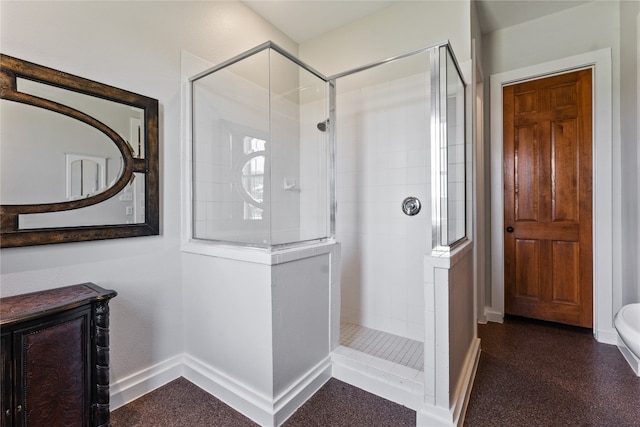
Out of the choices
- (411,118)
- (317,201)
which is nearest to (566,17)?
(411,118)

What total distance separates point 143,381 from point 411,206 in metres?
2.10

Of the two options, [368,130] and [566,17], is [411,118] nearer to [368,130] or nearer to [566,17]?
[368,130]

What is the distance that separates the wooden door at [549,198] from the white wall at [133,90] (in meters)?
2.58

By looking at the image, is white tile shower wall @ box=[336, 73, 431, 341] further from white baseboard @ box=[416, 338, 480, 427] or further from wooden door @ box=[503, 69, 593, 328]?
wooden door @ box=[503, 69, 593, 328]

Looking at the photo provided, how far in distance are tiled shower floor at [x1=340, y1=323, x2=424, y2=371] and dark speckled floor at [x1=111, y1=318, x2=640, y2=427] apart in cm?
33

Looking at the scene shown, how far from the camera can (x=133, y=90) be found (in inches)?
68.0

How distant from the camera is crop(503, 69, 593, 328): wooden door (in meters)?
2.52

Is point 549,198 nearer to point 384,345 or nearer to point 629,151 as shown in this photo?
point 629,151

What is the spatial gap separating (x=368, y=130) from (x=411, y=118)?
37 cm

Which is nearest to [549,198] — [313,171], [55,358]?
[313,171]

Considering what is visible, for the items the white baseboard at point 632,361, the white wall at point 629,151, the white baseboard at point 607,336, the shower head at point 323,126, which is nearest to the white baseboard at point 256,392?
the shower head at point 323,126

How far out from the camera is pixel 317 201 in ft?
8.00

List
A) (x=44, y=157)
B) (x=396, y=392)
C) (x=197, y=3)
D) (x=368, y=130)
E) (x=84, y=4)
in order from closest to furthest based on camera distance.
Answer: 1. (x=44, y=157)
2. (x=84, y=4)
3. (x=396, y=392)
4. (x=197, y=3)
5. (x=368, y=130)

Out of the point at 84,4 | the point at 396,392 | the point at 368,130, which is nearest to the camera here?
the point at 84,4
